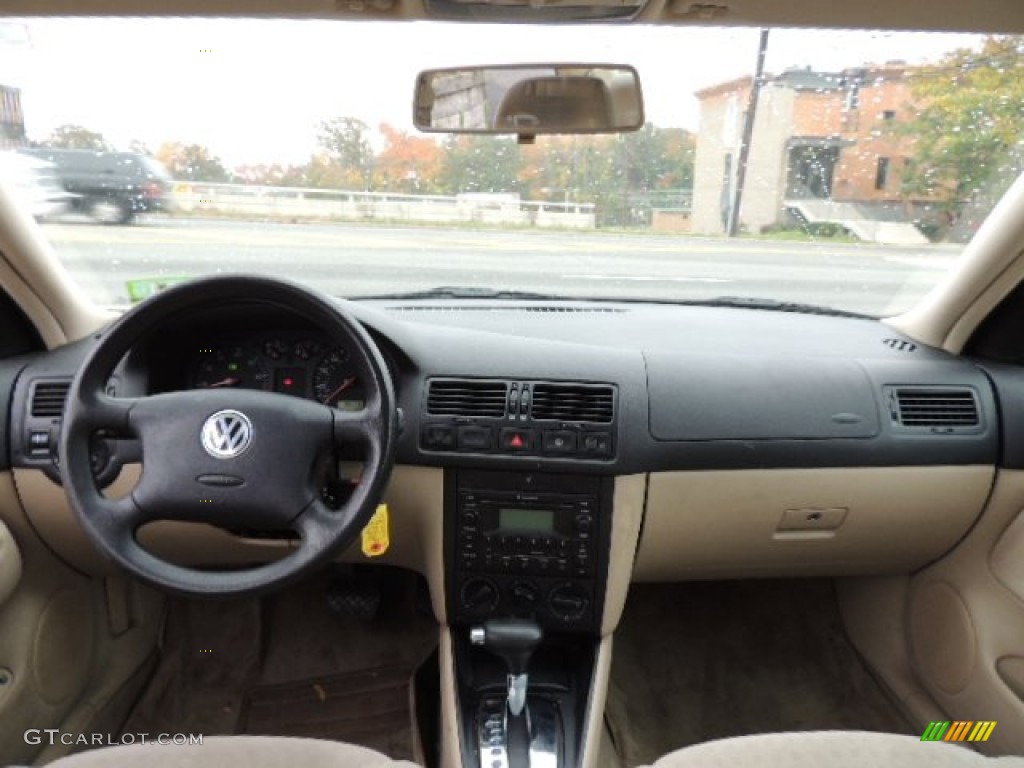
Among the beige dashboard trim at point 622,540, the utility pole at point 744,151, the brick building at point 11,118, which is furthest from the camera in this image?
the utility pole at point 744,151

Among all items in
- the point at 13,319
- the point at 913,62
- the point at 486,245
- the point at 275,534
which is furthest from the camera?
the point at 486,245

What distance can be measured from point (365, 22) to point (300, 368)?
0.86m

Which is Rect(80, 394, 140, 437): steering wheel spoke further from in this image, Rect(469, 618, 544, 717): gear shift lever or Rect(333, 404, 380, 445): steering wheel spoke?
Rect(469, 618, 544, 717): gear shift lever

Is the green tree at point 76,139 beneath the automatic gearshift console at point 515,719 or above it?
above

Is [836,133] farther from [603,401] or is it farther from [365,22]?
[365,22]

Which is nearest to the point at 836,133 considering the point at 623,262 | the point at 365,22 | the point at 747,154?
the point at 747,154

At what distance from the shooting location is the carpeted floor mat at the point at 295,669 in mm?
2830

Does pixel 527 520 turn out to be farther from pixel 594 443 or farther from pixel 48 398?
pixel 48 398

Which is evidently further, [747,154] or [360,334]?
[747,154]

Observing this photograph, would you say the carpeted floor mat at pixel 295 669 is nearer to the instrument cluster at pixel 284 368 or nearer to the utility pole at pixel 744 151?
the instrument cluster at pixel 284 368

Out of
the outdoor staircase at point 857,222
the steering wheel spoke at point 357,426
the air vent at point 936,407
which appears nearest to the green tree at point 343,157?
the steering wheel spoke at point 357,426

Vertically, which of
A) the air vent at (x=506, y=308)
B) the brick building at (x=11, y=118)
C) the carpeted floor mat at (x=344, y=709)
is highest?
the brick building at (x=11, y=118)

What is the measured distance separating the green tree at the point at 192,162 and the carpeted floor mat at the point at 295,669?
4.82 ft

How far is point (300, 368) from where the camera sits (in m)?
2.17
